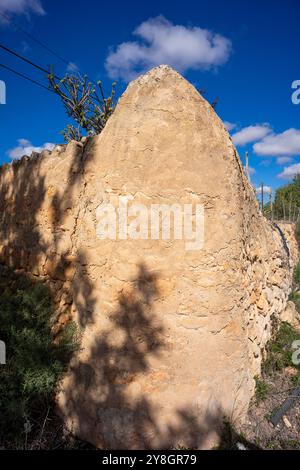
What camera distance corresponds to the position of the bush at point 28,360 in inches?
107

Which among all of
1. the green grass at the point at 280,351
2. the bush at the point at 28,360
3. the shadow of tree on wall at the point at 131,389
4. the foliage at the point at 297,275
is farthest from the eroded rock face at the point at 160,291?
the foliage at the point at 297,275

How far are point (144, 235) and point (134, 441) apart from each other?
1.78 meters

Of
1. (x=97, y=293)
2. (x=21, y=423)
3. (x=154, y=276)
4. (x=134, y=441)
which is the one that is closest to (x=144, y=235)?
(x=154, y=276)

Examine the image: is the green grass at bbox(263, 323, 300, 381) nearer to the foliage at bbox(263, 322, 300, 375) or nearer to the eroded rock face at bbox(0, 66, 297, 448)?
the foliage at bbox(263, 322, 300, 375)

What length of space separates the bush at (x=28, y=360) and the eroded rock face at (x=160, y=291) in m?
0.19

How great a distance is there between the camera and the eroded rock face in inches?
105

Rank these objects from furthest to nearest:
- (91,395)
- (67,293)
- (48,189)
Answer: (48,189) → (67,293) → (91,395)

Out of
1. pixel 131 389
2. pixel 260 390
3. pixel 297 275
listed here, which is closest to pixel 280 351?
pixel 260 390

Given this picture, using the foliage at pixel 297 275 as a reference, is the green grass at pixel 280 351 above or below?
below

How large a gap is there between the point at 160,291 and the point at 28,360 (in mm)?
1450

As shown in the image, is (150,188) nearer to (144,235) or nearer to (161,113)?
(144,235)

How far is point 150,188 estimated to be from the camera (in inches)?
110

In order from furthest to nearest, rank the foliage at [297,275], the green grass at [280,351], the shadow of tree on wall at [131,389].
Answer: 1. the foliage at [297,275]
2. the green grass at [280,351]
3. the shadow of tree on wall at [131,389]

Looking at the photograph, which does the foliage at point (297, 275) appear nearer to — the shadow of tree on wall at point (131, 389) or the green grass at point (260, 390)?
the green grass at point (260, 390)
